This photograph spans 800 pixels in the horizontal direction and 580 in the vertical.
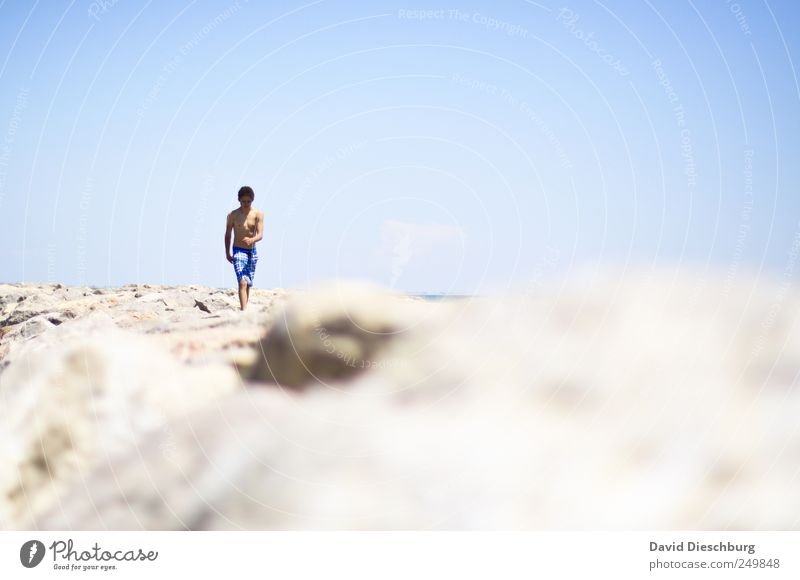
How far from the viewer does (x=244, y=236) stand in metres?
11.6

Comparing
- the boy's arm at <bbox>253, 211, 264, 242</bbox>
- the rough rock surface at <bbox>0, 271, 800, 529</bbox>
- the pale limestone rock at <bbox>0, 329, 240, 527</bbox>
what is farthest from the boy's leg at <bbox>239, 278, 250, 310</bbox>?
the pale limestone rock at <bbox>0, 329, 240, 527</bbox>

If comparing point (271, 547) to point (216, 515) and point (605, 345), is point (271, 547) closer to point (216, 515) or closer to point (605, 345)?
point (216, 515)

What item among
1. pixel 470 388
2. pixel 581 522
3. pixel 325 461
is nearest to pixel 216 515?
pixel 325 461

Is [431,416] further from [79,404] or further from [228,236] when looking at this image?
[228,236]

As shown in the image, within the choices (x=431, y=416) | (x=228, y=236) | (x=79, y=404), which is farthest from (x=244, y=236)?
(x=431, y=416)

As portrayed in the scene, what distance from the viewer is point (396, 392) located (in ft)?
21.7

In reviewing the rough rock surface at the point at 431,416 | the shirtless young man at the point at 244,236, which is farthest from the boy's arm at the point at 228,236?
the rough rock surface at the point at 431,416

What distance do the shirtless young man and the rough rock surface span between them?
4.38 m

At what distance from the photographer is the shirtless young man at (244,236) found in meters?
11.6

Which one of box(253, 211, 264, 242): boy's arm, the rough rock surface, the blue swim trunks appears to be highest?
box(253, 211, 264, 242): boy's arm

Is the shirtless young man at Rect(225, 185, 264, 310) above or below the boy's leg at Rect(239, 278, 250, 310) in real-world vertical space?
above

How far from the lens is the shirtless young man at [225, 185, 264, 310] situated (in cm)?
1156

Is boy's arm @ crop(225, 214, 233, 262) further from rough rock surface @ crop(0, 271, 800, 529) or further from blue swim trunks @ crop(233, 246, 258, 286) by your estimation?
rough rock surface @ crop(0, 271, 800, 529)

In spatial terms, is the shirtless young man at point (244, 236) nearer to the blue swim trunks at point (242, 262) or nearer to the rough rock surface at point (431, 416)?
the blue swim trunks at point (242, 262)
